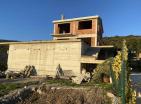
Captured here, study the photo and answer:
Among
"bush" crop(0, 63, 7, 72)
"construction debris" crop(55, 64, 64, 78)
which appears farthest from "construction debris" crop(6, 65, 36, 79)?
"bush" crop(0, 63, 7, 72)

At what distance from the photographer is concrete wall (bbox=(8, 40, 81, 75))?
3694 cm

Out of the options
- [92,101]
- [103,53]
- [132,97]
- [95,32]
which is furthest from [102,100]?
[95,32]

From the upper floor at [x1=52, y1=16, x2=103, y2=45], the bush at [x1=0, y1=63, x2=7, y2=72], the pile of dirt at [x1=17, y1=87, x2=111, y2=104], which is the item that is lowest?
the pile of dirt at [x1=17, y1=87, x2=111, y2=104]

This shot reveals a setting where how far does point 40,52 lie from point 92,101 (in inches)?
795

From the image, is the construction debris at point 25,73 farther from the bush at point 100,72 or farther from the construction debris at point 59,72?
the bush at point 100,72

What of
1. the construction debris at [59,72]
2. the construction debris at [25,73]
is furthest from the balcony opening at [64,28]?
the construction debris at [59,72]

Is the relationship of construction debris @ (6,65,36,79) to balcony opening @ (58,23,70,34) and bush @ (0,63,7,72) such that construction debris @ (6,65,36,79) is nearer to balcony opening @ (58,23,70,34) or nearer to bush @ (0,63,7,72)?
bush @ (0,63,7,72)

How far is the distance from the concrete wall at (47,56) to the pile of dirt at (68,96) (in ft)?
42.3

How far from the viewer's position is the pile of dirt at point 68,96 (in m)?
20.6

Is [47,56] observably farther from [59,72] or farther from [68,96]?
[68,96]

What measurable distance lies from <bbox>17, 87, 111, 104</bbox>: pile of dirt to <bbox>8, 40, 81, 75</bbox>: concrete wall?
12.9 metres

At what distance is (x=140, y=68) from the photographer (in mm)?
45312

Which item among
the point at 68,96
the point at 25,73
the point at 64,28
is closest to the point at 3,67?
the point at 25,73

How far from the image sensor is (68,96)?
21859 millimetres
